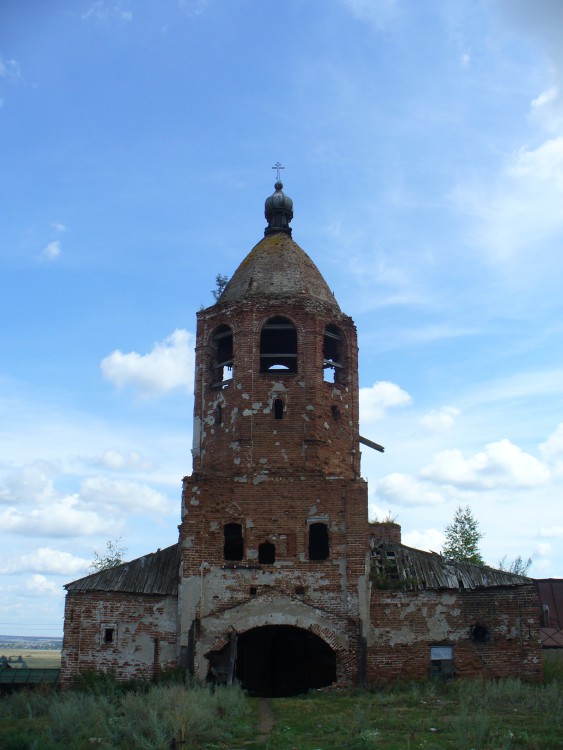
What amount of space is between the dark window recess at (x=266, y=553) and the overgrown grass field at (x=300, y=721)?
316 cm

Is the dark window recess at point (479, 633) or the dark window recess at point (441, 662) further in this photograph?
the dark window recess at point (479, 633)

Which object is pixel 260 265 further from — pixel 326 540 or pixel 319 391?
pixel 326 540

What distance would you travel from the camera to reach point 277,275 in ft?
68.2

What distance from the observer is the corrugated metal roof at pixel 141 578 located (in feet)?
58.3

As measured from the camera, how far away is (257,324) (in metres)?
19.6

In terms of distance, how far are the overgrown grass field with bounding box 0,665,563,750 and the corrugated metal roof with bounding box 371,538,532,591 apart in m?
2.60

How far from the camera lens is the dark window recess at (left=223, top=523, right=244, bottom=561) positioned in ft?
59.1

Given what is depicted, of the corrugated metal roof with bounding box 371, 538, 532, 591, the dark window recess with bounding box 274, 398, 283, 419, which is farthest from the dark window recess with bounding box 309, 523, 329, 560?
the dark window recess with bounding box 274, 398, 283, 419

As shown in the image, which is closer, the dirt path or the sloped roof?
the dirt path

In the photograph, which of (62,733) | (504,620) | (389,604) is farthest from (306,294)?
(62,733)

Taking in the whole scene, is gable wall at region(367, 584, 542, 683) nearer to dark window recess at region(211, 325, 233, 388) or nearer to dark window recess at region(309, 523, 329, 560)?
dark window recess at region(309, 523, 329, 560)

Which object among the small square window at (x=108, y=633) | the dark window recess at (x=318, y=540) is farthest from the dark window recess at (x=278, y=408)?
the small square window at (x=108, y=633)

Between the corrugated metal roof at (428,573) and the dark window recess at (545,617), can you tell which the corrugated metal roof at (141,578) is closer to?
the corrugated metal roof at (428,573)

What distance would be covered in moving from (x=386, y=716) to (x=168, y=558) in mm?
7796
